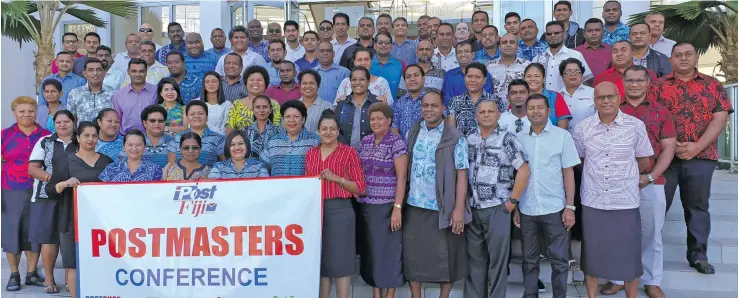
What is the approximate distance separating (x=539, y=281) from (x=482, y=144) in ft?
4.41

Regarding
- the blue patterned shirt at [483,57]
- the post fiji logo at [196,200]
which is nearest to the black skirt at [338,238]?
the post fiji logo at [196,200]

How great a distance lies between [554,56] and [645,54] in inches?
35.8

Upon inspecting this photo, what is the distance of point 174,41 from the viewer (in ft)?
27.4

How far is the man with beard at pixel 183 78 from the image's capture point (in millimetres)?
7066

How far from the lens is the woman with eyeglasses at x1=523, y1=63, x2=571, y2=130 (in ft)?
17.6

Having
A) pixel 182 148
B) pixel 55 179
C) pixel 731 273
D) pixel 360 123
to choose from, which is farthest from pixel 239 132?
pixel 731 273

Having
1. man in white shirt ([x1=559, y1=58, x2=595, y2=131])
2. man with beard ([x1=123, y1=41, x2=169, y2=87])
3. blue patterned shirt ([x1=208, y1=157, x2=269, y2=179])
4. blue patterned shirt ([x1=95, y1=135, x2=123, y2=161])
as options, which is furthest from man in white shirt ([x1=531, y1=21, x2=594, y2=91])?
man with beard ([x1=123, y1=41, x2=169, y2=87])

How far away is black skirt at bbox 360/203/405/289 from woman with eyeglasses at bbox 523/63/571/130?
169 centimetres

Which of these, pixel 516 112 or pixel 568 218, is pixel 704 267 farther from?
pixel 516 112

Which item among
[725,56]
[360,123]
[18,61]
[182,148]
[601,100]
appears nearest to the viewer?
[601,100]

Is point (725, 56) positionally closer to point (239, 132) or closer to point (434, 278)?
point (434, 278)

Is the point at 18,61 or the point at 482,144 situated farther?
the point at 18,61

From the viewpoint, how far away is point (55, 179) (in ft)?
16.8

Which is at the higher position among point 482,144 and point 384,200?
point 482,144
